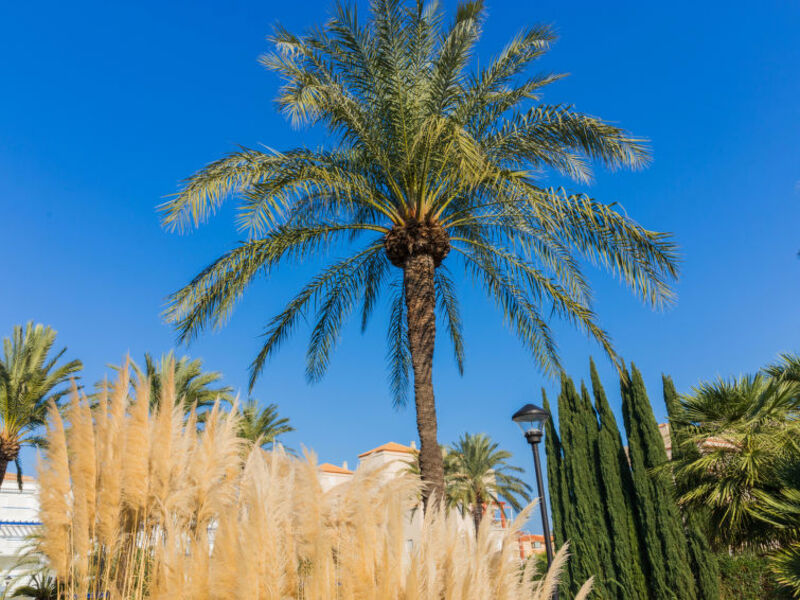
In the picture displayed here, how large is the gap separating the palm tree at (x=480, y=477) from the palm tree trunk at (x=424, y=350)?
2005 cm

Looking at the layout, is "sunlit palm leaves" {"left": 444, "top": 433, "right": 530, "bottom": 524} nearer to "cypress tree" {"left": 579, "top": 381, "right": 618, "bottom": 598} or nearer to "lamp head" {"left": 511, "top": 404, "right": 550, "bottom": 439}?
"cypress tree" {"left": 579, "top": 381, "right": 618, "bottom": 598}

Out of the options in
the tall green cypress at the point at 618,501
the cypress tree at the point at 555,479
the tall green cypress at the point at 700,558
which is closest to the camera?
the tall green cypress at the point at 700,558

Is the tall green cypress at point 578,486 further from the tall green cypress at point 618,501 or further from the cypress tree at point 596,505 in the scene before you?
the tall green cypress at point 618,501

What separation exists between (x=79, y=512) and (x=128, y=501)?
0.66ft

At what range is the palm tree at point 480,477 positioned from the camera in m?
26.5

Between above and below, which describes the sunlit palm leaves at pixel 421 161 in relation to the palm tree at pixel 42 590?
above

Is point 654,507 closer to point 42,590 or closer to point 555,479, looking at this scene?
point 555,479

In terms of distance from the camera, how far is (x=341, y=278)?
953cm

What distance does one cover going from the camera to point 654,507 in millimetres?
13828

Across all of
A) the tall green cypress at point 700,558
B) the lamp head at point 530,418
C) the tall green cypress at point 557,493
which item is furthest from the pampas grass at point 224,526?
the tall green cypress at point 557,493

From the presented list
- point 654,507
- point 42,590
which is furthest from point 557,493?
point 42,590

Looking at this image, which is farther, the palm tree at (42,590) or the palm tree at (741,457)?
the palm tree at (741,457)

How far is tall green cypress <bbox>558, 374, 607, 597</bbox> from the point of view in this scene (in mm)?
14211

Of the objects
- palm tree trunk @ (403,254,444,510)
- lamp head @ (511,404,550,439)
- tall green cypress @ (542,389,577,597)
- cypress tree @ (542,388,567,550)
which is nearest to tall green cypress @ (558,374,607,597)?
tall green cypress @ (542,389,577,597)
